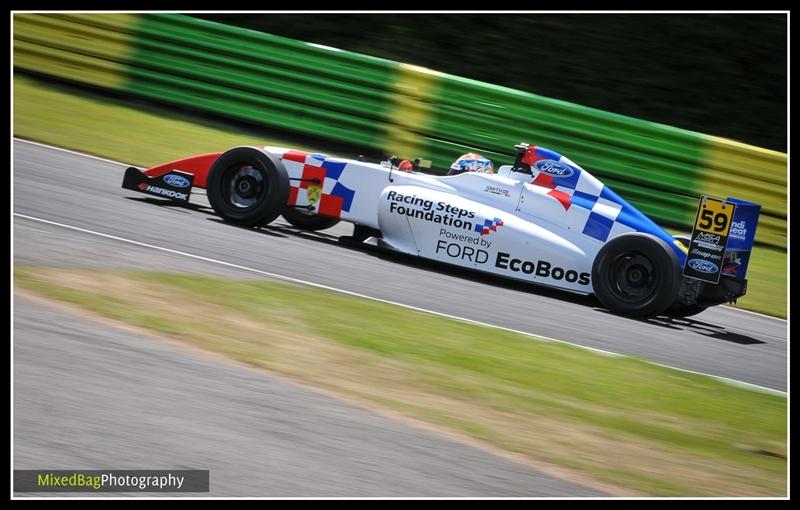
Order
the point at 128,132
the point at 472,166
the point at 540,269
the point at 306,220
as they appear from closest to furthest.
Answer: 1. the point at 540,269
2. the point at 472,166
3. the point at 306,220
4. the point at 128,132

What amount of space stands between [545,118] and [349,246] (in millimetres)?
4689

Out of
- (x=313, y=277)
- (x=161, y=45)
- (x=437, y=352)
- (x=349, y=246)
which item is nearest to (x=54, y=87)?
(x=161, y=45)

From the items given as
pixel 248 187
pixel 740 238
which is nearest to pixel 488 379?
pixel 740 238

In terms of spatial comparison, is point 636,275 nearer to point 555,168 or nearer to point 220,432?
point 555,168

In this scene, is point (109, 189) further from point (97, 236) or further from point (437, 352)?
point (437, 352)

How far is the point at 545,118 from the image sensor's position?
533 inches

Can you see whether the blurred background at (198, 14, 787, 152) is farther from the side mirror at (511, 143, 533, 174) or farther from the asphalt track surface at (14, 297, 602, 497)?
the asphalt track surface at (14, 297, 602, 497)

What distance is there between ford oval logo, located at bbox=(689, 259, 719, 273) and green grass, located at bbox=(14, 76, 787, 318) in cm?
280

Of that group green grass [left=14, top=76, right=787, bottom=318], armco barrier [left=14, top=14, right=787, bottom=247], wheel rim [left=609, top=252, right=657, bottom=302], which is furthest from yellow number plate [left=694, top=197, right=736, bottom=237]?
armco barrier [left=14, top=14, right=787, bottom=247]

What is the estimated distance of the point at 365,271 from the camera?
8969 millimetres

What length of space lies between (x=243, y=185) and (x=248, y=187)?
0.06 metres

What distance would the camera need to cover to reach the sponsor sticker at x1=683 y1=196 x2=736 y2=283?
8508 millimetres

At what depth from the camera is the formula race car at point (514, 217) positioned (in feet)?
28.4

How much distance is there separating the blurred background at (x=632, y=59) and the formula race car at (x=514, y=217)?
7.72 meters
